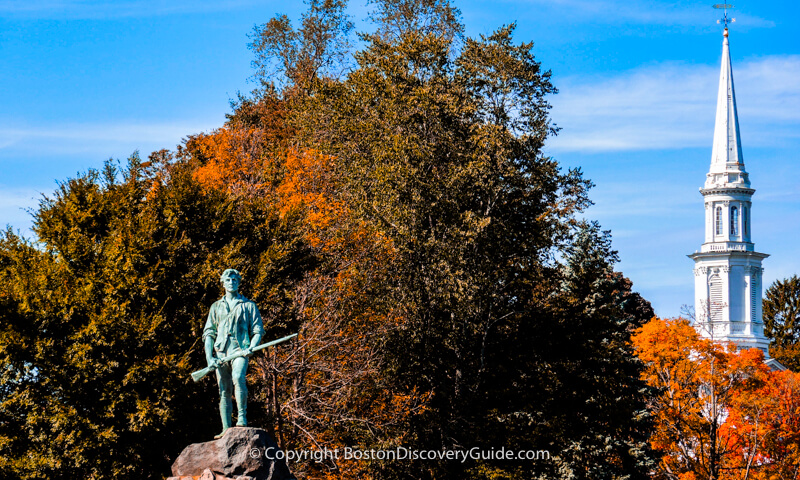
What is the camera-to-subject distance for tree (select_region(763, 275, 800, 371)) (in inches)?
3723

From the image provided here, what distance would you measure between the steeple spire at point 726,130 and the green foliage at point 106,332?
8277 centimetres

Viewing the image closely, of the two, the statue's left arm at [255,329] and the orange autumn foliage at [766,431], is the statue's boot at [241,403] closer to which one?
the statue's left arm at [255,329]

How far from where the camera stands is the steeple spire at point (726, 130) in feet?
336

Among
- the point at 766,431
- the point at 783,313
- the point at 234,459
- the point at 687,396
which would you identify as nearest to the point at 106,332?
the point at 234,459

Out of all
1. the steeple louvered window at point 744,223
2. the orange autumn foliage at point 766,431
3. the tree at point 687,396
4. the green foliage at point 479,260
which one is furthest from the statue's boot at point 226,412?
the steeple louvered window at point 744,223

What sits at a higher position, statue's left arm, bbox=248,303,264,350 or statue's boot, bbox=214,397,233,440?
statue's left arm, bbox=248,303,264,350

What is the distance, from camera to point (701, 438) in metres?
A: 38.9

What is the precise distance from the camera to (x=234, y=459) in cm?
1748

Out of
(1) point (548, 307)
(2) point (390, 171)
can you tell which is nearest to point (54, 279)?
(2) point (390, 171)

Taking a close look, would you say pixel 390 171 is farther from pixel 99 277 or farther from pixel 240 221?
pixel 99 277

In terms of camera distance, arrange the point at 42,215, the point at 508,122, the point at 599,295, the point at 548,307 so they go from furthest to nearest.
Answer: the point at 599,295
the point at 548,307
the point at 508,122
the point at 42,215

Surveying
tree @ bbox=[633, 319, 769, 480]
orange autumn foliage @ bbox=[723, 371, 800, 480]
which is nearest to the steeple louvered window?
orange autumn foliage @ bbox=[723, 371, 800, 480]

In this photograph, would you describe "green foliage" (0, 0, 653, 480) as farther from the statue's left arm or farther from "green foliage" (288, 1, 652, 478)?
the statue's left arm

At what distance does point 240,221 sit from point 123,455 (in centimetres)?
737
